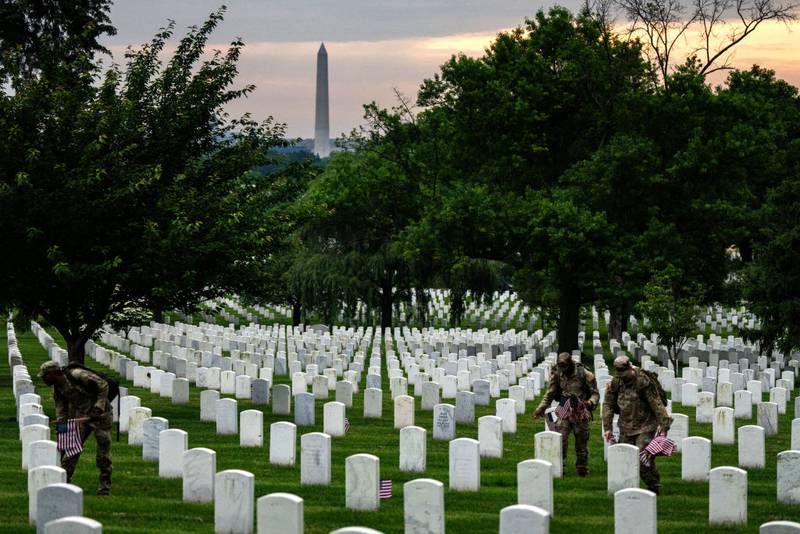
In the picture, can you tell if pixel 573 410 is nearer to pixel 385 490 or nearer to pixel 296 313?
pixel 385 490

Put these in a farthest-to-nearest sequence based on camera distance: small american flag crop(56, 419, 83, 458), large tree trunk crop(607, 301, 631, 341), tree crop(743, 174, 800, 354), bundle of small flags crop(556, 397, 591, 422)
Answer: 1. large tree trunk crop(607, 301, 631, 341)
2. tree crop(743, 174, 800, 354)
3. bundle of small flags crop(556, 397, 591, 422)
4. small american flag crop(56, 419, 83, 458)

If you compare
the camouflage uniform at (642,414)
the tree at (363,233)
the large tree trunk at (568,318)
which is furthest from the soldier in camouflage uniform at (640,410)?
the tree at (363,233)

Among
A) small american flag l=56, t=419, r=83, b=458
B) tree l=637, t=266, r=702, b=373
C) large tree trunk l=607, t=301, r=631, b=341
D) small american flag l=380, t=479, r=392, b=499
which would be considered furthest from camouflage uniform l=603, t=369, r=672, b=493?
large tree trunk l=607, t=301, r=631, b=341

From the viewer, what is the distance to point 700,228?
3784 cm

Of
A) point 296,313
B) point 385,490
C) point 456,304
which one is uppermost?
point 456,304

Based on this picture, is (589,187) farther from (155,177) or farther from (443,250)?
(155,177)

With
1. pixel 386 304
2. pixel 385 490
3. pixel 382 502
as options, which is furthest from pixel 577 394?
pixel 386 304

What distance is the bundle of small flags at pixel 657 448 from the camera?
13.5m

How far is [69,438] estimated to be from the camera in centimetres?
1330

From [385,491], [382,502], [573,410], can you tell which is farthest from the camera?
[573,410]

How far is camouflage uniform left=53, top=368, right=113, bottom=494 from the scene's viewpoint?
44.1 ft

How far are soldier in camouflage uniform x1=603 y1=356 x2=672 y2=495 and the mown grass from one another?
1.40ft

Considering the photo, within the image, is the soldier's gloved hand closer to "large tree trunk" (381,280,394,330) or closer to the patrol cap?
the patrol cap

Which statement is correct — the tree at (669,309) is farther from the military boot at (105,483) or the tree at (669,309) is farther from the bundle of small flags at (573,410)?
the military boot at (105,483)
